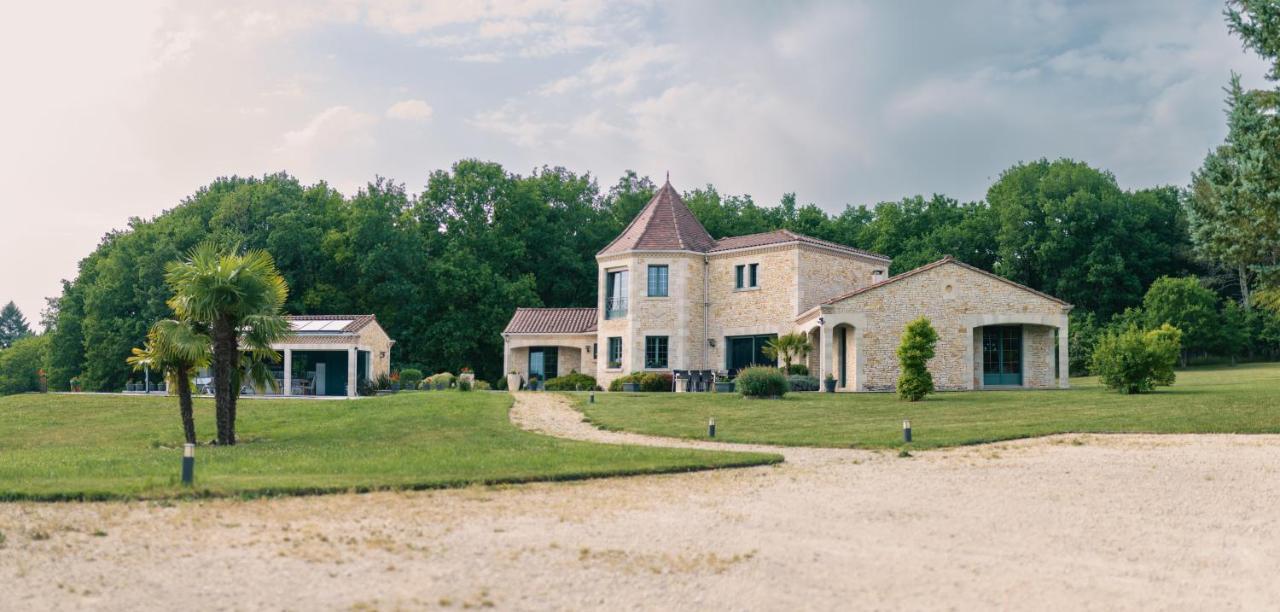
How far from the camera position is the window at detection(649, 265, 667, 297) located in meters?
40.4

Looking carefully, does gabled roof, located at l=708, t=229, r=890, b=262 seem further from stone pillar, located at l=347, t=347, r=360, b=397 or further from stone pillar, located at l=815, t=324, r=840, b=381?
stone pillar, located at l=347, t=347, r=360, b=397

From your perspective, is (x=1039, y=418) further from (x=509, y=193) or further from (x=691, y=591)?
(x=509, y=193)

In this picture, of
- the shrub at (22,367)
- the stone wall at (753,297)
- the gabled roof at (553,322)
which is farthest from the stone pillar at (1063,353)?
the shrub at (22,367)

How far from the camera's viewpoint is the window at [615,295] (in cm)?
4112

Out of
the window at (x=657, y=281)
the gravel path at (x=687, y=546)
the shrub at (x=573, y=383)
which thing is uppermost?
the window at (x=657, y=281)

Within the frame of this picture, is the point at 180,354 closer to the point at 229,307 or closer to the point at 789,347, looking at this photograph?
the point at 229,307

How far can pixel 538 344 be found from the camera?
43.6 m

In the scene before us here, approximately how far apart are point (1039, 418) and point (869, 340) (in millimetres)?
12059

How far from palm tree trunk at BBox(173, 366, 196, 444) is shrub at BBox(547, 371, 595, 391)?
66.9ft

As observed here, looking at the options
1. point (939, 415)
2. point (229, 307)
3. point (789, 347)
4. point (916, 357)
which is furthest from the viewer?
point (789, 347)

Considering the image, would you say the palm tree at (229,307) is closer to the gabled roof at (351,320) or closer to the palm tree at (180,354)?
the palm tree at (180,354)

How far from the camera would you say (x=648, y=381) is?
3703cm

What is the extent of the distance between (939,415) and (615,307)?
19.7 m

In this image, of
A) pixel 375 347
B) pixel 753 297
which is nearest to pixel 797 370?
pixel 753 297
